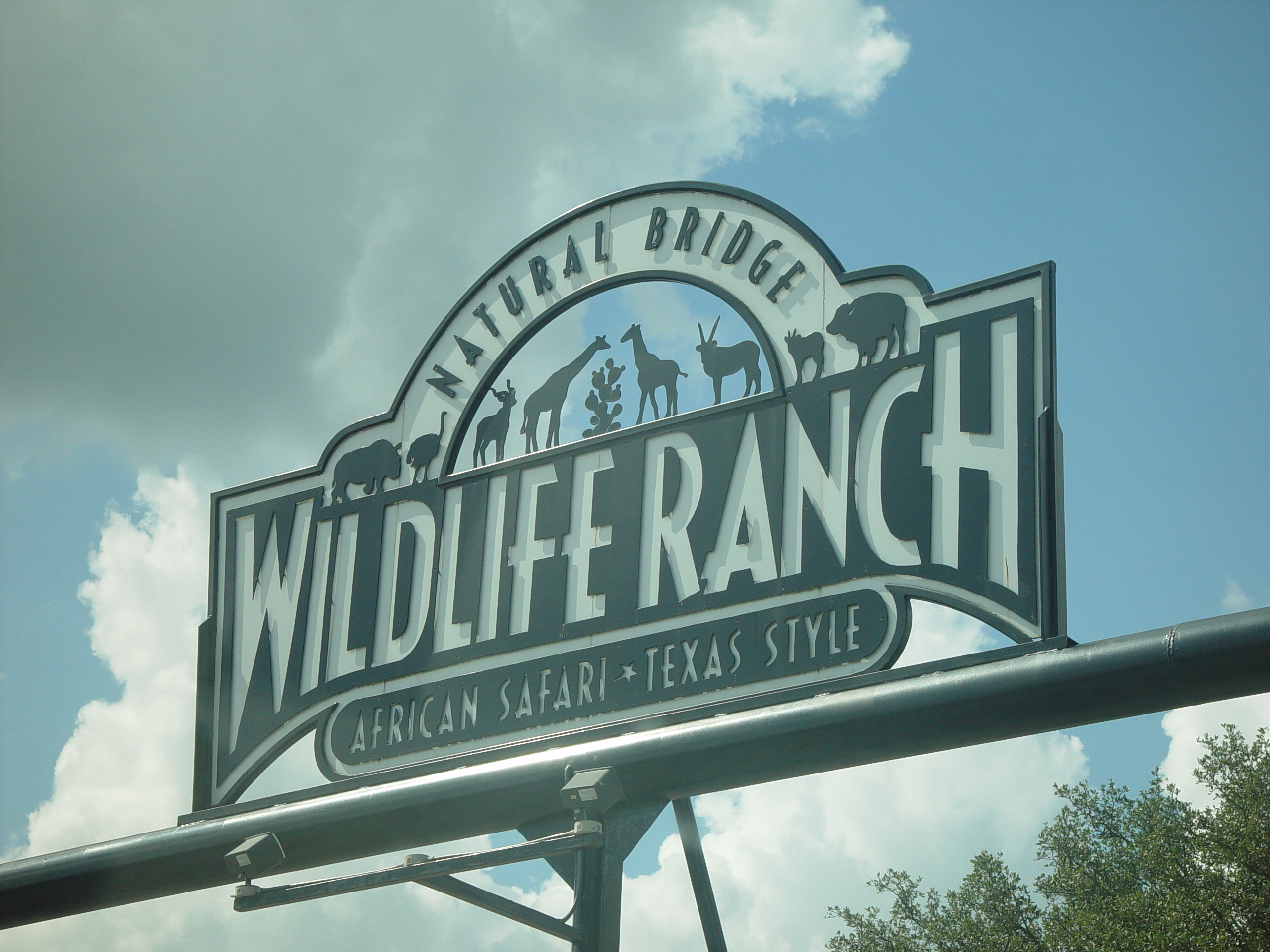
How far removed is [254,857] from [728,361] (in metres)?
3.72

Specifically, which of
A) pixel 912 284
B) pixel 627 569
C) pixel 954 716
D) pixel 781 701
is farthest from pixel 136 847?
pixel 912 284

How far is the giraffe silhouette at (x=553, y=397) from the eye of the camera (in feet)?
28.9

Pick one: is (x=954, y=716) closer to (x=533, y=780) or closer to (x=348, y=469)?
(x=533, y=780)

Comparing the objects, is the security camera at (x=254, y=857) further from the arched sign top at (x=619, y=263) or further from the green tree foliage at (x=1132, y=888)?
the green tree foliage at (x=1132, y=888)

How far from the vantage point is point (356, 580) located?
9.01 m

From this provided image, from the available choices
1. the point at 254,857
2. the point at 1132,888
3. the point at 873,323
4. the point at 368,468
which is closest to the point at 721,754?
the point at 873,323

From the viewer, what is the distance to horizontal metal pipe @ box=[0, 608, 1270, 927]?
5.89 metres

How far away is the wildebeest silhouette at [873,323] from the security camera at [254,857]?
13.5ft

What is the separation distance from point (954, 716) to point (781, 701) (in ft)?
2.99

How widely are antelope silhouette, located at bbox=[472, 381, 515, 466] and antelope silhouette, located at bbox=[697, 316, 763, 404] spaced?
140cm

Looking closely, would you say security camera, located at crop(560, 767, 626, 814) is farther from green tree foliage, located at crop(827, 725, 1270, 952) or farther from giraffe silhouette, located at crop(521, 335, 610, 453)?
green tree foliage, located at crop(827, 725, 1270, 952)

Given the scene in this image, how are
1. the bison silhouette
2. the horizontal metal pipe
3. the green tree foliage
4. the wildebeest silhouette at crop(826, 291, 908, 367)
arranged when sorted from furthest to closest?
1. the green tree foliage
2. the bison silhouette
3. the wildebeest silhouette at crop(826, 291, 908, 367)
4. the horizontal metal pipe

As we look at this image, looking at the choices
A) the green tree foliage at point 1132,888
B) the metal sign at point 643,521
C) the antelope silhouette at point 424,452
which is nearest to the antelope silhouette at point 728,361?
the metal sign at point 643,521

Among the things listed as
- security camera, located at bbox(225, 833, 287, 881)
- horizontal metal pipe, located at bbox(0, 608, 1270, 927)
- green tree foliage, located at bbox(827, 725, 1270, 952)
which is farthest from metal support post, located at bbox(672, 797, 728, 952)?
green tree foliage, located at bbox(827, 725, 1270, 952)
